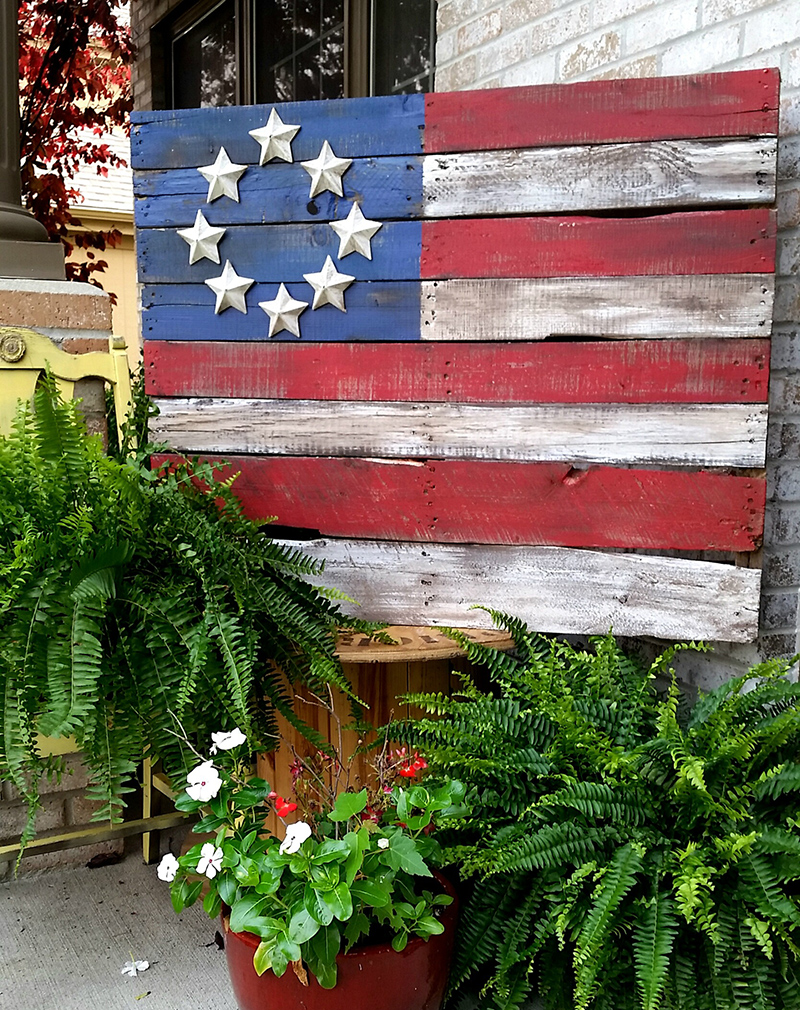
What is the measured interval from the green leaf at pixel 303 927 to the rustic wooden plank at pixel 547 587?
936mm

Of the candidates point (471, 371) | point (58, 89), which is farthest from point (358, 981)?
point (58, 89)

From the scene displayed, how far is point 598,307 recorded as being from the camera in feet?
7.32

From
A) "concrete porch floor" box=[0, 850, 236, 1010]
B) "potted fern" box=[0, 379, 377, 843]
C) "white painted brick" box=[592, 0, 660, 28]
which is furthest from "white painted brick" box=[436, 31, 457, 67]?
"concrete porch floor" box=[0, 850, 236, 1010]

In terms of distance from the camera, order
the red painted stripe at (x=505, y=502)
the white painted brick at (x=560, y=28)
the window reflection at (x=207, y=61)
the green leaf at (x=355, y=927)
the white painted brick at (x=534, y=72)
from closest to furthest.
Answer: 1. the green leaf at (x=355, y=927)
2. the red painted stripe at (x=505, y=502)
3. the white painted brick at (x=560, y=28)
4. the white painted brick at (x=534, y=72)
5. the window reflection at (x=207, y=61)

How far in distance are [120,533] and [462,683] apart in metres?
0.97

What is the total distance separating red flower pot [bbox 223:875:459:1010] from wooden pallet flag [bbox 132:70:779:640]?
861mm

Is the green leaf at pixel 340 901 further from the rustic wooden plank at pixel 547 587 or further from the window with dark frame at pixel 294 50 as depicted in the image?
the window with dark frame at pixel 294 50

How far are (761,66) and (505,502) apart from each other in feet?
3.98

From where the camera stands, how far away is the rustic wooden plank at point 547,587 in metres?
2.23

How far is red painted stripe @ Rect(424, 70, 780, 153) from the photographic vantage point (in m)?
2.10

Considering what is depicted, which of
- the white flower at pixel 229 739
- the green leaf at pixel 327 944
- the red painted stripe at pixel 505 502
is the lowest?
the green leaf at pixel 327 944

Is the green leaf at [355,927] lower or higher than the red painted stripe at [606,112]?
lower

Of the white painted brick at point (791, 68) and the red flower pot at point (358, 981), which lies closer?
the red flower pot at point (358, 981)

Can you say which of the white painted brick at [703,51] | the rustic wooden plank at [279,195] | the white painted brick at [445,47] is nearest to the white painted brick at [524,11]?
the white painted brick at [445,47]
